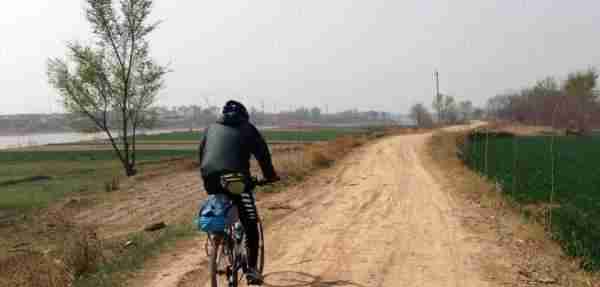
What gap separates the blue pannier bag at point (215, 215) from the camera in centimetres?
427


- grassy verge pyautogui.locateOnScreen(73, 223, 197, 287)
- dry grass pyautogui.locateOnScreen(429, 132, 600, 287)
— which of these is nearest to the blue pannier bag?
grassy verge pyautogui.locateOnScreen(73, 223, 197, 287)

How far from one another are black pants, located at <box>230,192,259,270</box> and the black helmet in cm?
78

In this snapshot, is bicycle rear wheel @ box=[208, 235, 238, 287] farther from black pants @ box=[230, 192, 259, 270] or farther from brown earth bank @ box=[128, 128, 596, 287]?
brown earth bank @ box=[128, 128, 596, 287]

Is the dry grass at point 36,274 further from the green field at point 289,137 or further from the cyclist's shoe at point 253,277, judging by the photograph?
the green field at point 289,137

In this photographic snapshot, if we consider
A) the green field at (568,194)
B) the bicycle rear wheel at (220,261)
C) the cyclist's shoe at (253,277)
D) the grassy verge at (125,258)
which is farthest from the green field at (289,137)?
the bicycle rear wheel at (220,261)

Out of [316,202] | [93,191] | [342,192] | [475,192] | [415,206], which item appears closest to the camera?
[415,206]

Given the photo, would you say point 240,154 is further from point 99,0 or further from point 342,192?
point 99,0

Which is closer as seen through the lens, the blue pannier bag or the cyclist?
the blue pannier bag

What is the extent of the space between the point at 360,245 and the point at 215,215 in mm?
3662

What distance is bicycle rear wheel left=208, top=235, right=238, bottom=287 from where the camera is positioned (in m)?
4.36

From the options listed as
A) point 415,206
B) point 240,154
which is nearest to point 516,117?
point 415,206

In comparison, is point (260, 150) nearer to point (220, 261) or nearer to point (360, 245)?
point (220, 261)

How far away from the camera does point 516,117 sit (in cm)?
8638

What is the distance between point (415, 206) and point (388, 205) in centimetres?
63
